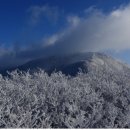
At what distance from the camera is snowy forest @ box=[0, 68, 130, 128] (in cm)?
1047

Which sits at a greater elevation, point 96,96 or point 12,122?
point 96,96

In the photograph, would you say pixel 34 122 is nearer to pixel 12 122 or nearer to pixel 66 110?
pixel 12 122

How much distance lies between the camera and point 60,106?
40.7 ft

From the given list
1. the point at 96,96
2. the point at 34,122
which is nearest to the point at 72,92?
the point at 96,96

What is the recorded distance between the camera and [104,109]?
12.6 m

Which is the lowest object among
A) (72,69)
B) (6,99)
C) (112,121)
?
(112,121)

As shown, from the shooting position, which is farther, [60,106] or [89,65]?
[89,65]

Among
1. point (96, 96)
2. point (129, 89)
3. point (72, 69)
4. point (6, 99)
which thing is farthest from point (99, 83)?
point (72, 69)

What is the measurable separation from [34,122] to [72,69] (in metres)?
46.8

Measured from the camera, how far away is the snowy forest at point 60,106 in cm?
1047

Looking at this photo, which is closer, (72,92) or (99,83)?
(72,92)

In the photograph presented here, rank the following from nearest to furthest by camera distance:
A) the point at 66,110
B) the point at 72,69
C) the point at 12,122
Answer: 1. the point at 12,122
2. the point at 66,110
3. the point at 72,69

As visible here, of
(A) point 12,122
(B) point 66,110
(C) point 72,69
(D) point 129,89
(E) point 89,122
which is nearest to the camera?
(A) point 12,122

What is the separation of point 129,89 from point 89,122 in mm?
4175
